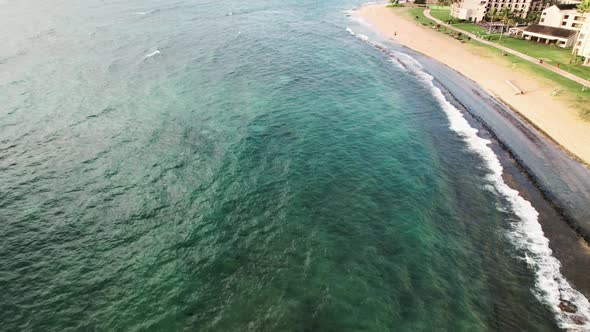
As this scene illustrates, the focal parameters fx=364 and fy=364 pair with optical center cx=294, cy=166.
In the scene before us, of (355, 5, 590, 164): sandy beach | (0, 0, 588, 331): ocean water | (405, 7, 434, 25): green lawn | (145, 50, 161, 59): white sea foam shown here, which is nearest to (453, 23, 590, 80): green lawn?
(355, 5, 590, 164): sandy beach

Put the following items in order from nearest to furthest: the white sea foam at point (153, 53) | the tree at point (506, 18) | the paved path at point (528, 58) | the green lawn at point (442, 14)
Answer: the paved path at point (528, 58)
the white sea foam at point (153, 53)
the tree at point (506, 18)
the green lawn at point (442, 14)

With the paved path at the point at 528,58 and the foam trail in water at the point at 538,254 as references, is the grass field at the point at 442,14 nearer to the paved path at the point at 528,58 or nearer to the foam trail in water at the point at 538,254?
the paved path at the point at 528,58

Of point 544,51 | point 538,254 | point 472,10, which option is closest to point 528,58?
point 544,51

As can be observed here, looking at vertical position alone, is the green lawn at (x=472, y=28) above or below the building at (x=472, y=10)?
below

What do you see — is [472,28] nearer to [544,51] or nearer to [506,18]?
[506,18]

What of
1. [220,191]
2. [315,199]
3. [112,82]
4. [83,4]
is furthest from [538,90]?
[83,4]

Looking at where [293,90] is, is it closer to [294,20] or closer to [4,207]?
[4,207]

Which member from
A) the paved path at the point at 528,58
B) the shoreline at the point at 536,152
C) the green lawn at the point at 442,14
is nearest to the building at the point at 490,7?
the green lawn at the point at 442,14
